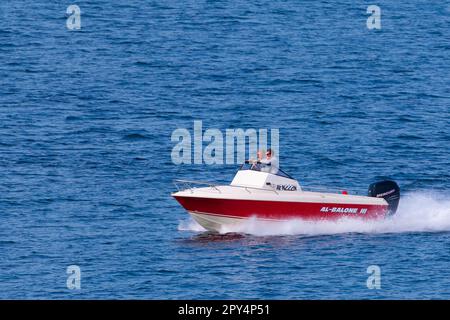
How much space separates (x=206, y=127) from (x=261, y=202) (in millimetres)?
25437

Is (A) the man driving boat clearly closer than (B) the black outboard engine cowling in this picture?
Yes

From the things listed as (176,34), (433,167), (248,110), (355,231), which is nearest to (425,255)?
(355,231)

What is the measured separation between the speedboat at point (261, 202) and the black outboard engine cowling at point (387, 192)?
18.8 inches

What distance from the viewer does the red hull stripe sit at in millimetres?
47875

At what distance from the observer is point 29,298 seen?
4122 cm

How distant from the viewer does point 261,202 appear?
4834 centimetres

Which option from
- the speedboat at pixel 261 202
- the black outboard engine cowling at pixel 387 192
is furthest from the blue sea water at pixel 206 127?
the black outboard engine cowling at pixel 387 192

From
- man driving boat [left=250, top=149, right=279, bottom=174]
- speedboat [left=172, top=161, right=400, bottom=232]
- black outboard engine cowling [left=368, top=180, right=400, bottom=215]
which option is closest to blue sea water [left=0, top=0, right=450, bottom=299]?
speedboat [left=172, top=161, right=400, bottom=232]

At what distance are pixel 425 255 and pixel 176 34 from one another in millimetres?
58946

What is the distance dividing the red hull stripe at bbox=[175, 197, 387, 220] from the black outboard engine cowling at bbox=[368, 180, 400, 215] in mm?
423

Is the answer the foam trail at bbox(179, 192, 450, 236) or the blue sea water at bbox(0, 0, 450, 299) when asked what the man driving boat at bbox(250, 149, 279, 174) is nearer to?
the foam trail at bbox(179, 192, 450, 236)

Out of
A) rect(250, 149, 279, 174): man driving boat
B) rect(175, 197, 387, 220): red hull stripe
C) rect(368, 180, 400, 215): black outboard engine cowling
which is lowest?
rect(175, 197, 387, 220): red hull stripe

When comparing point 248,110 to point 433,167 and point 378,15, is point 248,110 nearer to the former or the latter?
point 433,167

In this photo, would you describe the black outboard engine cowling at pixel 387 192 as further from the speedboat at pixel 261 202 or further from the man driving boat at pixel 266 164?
the man driving boat at pixel 266 164
